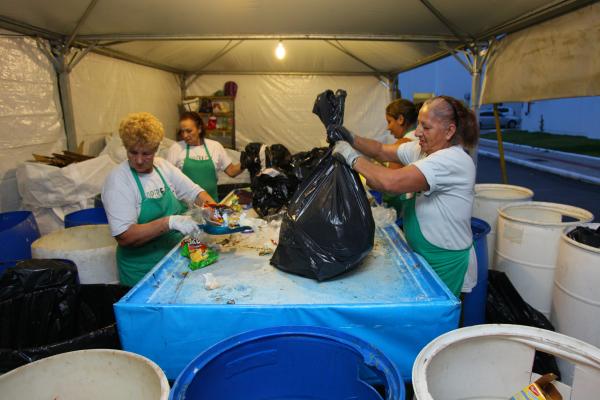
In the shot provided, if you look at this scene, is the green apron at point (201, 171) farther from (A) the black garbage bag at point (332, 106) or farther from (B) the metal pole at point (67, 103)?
(A) the black garbage bag at point (332, 106)

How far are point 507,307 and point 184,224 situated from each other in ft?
6.54

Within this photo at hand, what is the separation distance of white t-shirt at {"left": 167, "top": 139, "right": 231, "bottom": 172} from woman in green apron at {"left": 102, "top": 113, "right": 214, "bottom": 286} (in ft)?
3.44

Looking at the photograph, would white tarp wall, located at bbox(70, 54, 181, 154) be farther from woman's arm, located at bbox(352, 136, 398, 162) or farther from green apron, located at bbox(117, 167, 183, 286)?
woman's arm, located at bbox(352, 136, 398, 162)

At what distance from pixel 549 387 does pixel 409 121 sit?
2573 millimetres

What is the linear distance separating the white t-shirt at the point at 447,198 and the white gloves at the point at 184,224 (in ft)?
3.42

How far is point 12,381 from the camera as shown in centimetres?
101

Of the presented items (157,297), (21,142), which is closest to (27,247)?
(21,142)

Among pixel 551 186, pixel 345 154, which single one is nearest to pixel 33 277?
pixel 345 154

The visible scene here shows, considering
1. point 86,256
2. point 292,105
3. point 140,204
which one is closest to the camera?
point 140,204

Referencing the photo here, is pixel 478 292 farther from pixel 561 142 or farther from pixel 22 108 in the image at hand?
pixel 561 142

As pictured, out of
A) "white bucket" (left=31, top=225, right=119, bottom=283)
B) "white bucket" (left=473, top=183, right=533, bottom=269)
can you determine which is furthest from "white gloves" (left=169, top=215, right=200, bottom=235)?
"white bucket" (left=473, top=183, right=533, bottom=269)

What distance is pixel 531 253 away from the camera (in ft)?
7.74

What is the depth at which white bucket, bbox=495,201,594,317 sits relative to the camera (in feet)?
7.54

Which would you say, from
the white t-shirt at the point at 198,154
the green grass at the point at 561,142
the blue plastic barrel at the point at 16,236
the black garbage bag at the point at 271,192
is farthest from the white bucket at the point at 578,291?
the green grass at the point at 561,142
